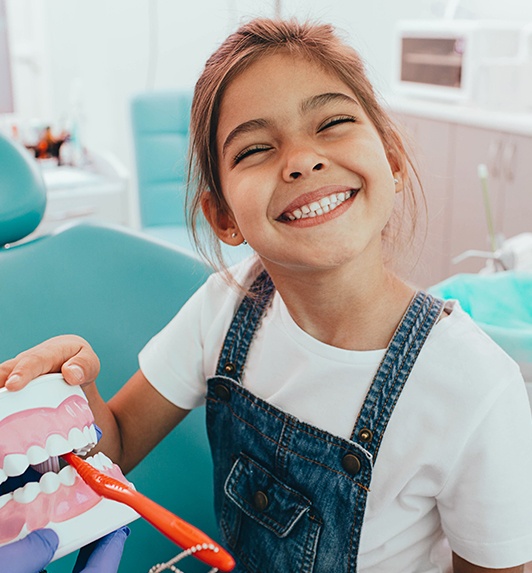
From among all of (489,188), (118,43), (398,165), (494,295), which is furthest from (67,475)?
(118,43)

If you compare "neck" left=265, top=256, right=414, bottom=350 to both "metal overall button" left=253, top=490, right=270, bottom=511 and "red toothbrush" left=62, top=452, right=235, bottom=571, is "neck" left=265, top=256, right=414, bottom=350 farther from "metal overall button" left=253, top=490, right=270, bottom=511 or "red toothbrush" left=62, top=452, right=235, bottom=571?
"red toothbrush" left=62, top=452, right=235, bottom=571

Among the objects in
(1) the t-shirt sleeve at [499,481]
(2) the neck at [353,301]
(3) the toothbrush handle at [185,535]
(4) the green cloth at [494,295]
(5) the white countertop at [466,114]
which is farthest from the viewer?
(5) the white countertop at [466,114]

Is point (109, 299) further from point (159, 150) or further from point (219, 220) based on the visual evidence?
point (159, 150)

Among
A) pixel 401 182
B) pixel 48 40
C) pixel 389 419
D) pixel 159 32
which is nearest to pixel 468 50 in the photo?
pixel 159 32

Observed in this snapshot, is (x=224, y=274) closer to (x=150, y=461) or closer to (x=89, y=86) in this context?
(x=150, y=461)

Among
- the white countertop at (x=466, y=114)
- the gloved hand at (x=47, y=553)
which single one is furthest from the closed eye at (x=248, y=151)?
the white countertop at (x=466, y=114)

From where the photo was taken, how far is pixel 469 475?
80 centimetres

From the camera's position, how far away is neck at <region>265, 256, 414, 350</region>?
89 cm

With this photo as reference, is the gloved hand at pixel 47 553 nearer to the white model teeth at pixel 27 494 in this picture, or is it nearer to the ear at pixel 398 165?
the white model teeth at pixel 27 494

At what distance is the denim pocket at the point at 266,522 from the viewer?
0.90 metres

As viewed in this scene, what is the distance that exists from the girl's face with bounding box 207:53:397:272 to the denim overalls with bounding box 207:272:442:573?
137mm

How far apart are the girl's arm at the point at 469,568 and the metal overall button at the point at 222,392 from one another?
1.09 ft

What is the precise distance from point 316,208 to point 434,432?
27 centimetres

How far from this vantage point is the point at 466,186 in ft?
9.73
